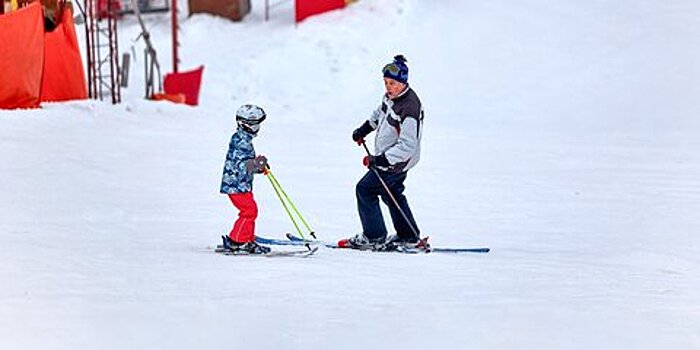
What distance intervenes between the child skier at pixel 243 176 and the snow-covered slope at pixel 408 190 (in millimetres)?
313

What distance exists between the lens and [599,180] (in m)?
14.2

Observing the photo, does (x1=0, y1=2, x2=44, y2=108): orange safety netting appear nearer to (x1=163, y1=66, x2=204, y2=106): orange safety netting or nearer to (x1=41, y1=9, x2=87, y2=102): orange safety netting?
(x1=41, y1=9, x2=87, y2=102): orange safety netting

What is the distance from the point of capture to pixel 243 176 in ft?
27.8

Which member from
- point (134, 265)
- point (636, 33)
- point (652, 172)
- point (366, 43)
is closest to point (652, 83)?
point (636, 33)

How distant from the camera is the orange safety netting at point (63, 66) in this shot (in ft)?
58.4

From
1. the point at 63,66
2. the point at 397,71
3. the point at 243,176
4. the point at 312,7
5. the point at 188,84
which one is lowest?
the point at 188,84

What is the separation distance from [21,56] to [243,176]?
8412 millimetres

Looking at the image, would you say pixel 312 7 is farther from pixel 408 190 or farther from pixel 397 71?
pixel 397 71

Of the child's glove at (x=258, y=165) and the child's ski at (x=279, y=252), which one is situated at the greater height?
the child's glove at (x=258, y=165)

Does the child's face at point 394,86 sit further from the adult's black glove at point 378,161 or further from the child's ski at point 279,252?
the child's ski at point 279,252

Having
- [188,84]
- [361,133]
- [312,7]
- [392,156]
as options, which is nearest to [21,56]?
[188,84]

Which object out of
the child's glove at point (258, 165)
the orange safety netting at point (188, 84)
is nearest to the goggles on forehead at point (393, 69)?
the child's glove at point (258, 165)

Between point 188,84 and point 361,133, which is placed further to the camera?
point 188,84

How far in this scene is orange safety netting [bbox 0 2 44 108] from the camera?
15.4m
